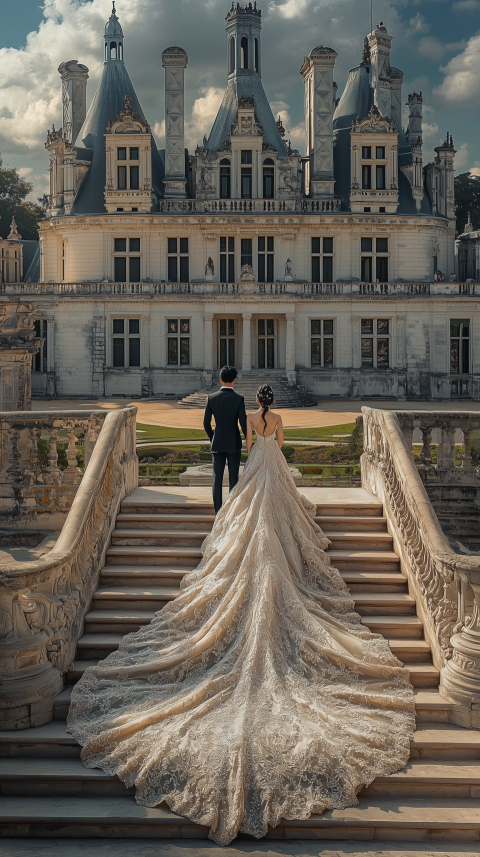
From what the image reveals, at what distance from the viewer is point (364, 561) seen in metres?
8.76

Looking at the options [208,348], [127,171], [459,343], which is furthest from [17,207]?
[459,343]

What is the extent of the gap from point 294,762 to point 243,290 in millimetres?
31564

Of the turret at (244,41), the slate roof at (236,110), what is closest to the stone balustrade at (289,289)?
the slate roof at (236,110)

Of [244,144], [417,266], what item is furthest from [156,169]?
[417,266]

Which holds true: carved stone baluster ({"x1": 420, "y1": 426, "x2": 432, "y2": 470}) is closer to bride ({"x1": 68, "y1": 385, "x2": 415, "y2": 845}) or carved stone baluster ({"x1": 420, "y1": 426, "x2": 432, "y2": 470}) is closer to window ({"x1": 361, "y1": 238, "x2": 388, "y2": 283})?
bride ({"x1": 68, "y1": 385, "x2": 415, "y2": 845})

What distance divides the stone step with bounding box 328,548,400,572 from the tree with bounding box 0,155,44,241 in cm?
5280

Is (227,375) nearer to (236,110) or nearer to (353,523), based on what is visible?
(353,523)

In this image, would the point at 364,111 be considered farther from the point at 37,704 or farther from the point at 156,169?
the point at 37,704

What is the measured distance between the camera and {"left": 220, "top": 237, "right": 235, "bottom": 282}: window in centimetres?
3769

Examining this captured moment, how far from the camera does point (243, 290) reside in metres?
36.1

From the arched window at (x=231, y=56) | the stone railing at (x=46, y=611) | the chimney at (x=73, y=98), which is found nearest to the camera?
the stone railing at (x=46, y=611)

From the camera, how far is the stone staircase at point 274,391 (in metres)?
33.0

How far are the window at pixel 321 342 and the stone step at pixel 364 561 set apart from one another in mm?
28914

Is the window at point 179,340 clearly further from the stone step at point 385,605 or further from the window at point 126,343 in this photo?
the stone step at point 385,605
